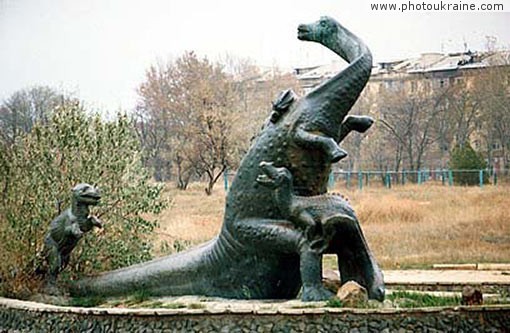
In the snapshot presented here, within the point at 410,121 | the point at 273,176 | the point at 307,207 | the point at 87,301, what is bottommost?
the point at 87,301

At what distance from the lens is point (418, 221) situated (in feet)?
31.3

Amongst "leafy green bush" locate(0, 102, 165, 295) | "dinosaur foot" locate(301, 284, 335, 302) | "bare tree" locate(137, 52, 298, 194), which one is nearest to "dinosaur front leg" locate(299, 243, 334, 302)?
"dinosaur foot" locate(301, 284, 335, 302)

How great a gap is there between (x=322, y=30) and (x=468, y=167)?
268 inches

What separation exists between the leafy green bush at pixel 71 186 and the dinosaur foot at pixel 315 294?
1434 millimetres

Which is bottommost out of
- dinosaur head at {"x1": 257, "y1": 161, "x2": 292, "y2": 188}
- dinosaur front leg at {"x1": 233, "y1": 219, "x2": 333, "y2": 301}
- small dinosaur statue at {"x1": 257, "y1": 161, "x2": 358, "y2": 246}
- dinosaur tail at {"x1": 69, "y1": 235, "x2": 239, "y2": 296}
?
dinosaur tail at {"x1": 69, "y1": 235, "x2": 239, "y2": 296}

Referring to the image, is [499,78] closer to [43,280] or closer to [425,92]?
[425,92]

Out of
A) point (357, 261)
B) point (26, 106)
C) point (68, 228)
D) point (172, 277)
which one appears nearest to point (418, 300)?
point (357, 261)

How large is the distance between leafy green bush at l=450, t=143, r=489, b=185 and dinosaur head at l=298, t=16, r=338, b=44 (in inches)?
265

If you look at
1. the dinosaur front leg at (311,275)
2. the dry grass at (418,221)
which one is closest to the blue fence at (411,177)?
the dry grass at (418,221)

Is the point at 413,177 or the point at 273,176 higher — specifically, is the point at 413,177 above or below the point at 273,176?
below

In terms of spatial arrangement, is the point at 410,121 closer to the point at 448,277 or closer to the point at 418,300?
the point at 448,277

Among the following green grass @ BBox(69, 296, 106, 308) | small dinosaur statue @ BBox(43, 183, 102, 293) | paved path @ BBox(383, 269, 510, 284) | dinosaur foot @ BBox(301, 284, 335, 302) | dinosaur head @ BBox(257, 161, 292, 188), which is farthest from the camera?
paved path @ BBox(383, 269, 510, 284)

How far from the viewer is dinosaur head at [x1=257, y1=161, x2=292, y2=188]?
3863mm

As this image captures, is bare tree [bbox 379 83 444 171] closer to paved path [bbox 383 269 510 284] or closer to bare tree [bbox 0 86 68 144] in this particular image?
paved path [bbox 383 269 510 284]
